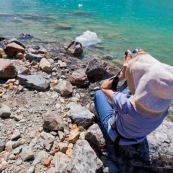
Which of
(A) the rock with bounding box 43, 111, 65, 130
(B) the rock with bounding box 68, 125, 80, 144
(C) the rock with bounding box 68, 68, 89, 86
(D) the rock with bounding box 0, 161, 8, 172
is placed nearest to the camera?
(D) the rock with bounding box 0, 161, 8, 172

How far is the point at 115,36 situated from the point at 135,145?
30.9 feet

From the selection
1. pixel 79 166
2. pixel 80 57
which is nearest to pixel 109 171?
pixel 79 166

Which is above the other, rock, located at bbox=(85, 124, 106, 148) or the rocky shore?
rock, located at bbox=(85, 124, 106, 148)

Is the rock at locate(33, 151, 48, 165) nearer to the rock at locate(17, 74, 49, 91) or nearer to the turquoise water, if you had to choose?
the rock at locate(17, 74, 49, 91)

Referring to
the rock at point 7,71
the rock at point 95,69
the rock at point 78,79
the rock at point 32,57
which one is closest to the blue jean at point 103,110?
the rock at point 78,79

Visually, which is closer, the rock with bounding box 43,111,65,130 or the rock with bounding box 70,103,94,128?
the rock with bounding box 43,111,65,130

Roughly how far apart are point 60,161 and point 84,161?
0.38 meters

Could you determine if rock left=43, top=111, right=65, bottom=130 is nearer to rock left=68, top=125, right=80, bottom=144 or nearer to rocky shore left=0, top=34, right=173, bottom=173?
rocky shore left=0, top=34, right=173, bottom=173

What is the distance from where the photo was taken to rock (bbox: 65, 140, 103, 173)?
3096 mm

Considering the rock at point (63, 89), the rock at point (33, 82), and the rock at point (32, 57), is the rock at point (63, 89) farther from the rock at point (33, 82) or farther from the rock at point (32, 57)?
the rock at point (32, 57)

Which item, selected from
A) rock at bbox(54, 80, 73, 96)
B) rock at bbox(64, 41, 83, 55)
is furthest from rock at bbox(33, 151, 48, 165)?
rock at bbox(64, 41, 83, 55)

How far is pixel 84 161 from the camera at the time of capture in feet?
10.5

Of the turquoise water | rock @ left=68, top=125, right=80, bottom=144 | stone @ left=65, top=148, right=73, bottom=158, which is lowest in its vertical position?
the turquoise water

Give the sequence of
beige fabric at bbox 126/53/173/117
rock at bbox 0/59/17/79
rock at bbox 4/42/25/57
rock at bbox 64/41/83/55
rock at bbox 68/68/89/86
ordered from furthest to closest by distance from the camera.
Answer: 1. rock at bbox 64/41/83/55
2. rock at bbox 4/42/25/57
3. rock at bbox 68/68/89/86
4. rock at bbox 0/59/17/79
5. beige fabric at bbox 126/53/173/117
